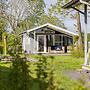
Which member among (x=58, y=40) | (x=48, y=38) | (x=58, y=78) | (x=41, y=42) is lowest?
(x=58, y=78)

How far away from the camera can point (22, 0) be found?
195 ft

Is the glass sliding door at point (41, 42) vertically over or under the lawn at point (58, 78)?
over

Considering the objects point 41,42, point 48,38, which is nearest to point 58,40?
point 48,38

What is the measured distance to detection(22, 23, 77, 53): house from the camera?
41.7 meters

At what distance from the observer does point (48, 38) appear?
42.5 meters

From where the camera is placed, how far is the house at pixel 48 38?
4172 cm

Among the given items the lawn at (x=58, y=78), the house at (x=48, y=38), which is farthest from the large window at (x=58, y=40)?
the lawn at (x=58, y=78)

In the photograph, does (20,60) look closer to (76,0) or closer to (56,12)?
(76,0)

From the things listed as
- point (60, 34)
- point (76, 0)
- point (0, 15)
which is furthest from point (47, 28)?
point (76, 0)

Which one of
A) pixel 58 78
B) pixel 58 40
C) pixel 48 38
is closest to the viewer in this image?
pixel 58 78

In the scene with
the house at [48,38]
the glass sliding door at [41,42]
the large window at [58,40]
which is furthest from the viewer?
Answer: the large window at [58,40]

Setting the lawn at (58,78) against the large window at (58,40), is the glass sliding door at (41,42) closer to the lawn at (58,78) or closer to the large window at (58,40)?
the large window at (58,40)

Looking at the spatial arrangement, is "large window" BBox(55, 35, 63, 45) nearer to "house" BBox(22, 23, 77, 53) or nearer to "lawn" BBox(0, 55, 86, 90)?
"house" BBox(22, 23, 77, 53)

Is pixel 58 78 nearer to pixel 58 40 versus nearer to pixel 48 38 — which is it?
pixel 48 38
